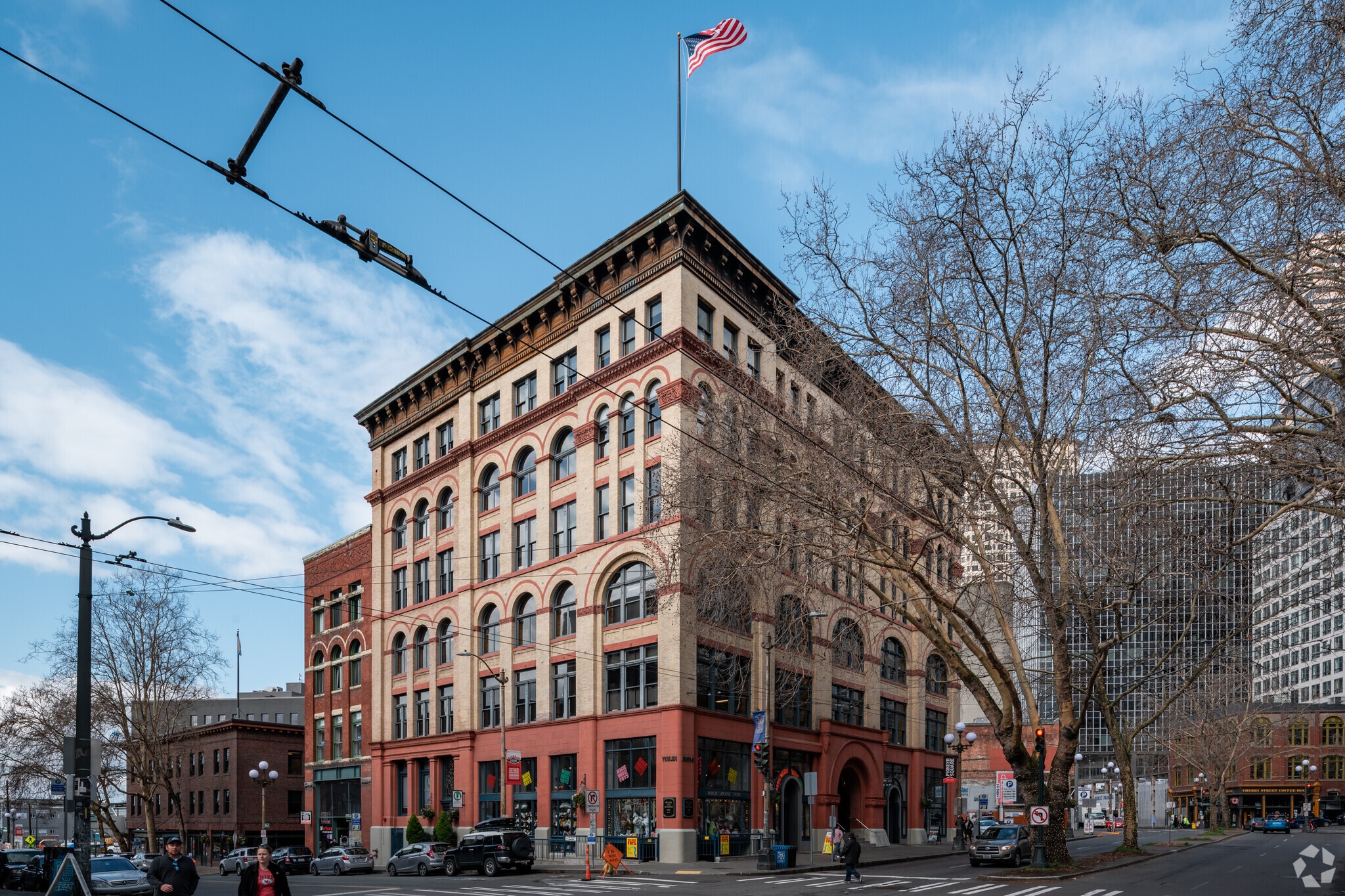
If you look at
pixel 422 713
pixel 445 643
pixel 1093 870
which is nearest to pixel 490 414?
pixel 445 643

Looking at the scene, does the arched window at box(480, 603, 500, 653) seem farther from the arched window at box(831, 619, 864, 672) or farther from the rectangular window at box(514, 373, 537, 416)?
the arched window at box(831, 619, 864, 672)

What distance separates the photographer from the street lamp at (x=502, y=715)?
42719mm

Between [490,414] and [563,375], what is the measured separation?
Answer: 6.75 metres

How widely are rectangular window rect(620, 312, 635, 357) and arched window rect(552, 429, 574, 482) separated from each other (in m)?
4.67

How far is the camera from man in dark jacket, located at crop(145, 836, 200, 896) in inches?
634

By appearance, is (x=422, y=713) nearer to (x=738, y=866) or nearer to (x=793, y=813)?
(x=793, y=813)

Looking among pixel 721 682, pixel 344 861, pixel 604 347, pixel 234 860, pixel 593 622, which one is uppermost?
pixel 604 347

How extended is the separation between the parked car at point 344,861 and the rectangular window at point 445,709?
253 inches

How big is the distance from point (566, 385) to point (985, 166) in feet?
81.4

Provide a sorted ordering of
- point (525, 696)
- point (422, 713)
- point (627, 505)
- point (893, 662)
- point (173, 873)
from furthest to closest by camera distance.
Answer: point (893, 662) → point (422, 713) → point (525, 696) → point (627, 505) → point (173, 873)

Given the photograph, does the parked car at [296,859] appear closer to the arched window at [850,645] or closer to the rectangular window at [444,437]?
the rectangular window at [444,437]

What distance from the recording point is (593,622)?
41.9 m

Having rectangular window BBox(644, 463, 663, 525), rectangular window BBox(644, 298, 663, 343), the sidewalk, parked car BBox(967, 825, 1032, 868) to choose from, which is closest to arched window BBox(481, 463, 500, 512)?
rectangular window BBox(644, 463, 663, 525)

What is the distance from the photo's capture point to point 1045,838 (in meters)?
32.2
